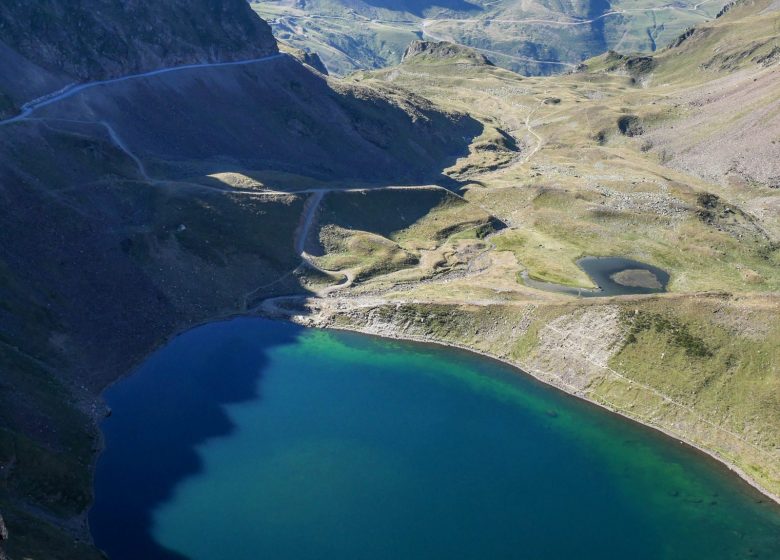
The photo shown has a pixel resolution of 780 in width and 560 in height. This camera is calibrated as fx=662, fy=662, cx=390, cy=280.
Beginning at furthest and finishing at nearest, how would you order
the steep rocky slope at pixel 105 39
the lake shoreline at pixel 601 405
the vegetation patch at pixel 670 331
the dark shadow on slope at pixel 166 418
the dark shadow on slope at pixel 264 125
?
1. the dark shadow on slope at pixel 264 125
2. the steep rocky slope at pixel 105 39
3. the vegetation patch at pixel 670 331
4. the lake shoreline at pixel 601 405
5. the dark shadow on slope at pixel 166 418

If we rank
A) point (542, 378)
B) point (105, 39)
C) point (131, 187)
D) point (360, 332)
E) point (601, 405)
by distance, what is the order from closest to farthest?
1. point (601, 405)
2. point (542, 378)
3. point (360, 332)
4. point (131, 187)
5. point (105, 39)

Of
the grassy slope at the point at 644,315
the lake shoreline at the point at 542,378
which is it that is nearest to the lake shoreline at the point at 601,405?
the lake shoreline at the point at 542,378

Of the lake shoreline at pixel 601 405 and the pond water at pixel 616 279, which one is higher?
the pond water at pixel 616 279

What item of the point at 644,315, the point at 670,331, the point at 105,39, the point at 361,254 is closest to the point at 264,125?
the point at 105,39

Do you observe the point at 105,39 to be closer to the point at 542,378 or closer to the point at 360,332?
the point at 360,332

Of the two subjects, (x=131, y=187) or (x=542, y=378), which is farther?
(x=131, y=187)

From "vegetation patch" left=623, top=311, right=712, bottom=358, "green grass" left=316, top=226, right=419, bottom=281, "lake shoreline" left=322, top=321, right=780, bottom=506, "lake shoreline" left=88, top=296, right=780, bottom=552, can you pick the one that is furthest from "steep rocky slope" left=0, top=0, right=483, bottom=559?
"vegetation patch" left=623, top=311, right=712, bottom=358

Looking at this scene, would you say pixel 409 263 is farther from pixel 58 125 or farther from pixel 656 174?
pixel 656 174

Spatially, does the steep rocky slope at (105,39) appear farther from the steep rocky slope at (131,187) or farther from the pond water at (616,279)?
the pond water at (616,279)

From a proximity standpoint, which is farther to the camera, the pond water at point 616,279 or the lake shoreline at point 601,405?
the pond water at point 616,279

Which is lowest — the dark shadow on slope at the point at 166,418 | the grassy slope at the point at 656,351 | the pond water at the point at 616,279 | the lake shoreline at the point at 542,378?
the dark shadow on slope at the point at 166,418
